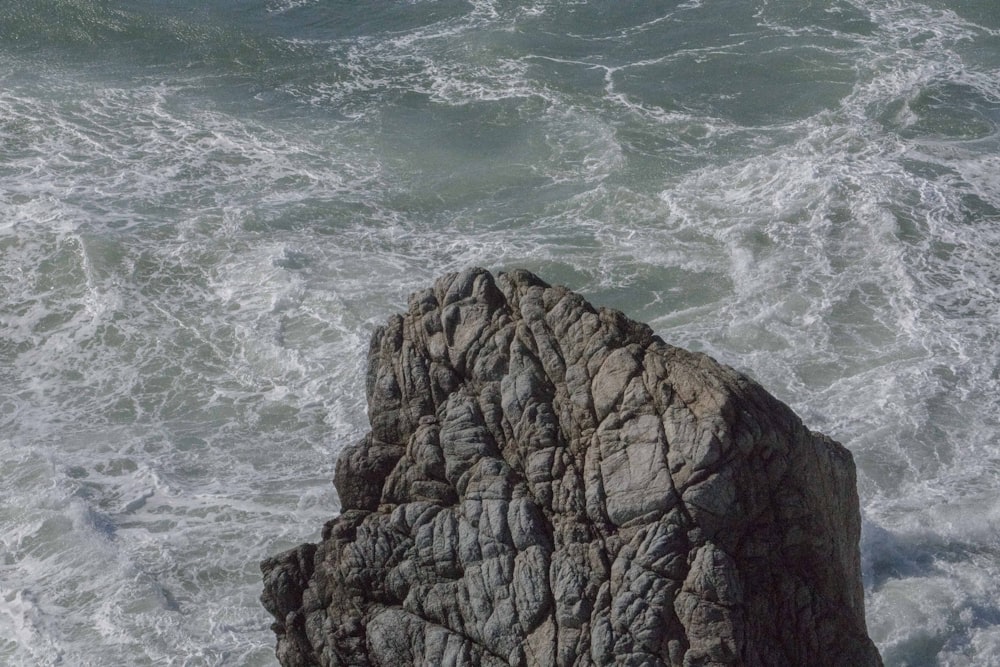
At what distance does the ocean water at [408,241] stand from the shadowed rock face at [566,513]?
472 cm

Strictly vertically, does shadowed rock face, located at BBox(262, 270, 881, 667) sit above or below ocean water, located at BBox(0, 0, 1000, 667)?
above

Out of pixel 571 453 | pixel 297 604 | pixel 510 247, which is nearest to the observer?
pixel 571 453

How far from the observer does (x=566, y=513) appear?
38.3 ft

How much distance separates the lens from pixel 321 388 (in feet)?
74.3

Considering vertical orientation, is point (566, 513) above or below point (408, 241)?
above

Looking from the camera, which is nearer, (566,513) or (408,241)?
(566,513)

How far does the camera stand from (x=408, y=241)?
27.3m

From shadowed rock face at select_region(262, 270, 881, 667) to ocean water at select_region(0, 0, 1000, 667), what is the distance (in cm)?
472

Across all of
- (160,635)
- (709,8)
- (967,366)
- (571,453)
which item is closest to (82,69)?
(709,8)

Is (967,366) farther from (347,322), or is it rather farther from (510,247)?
(347,322)

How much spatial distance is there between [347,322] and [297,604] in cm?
1206

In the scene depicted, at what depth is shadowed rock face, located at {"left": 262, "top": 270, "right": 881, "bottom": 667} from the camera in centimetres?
1103

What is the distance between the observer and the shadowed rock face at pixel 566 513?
36.2ft

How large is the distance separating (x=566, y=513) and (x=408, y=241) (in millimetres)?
16368
